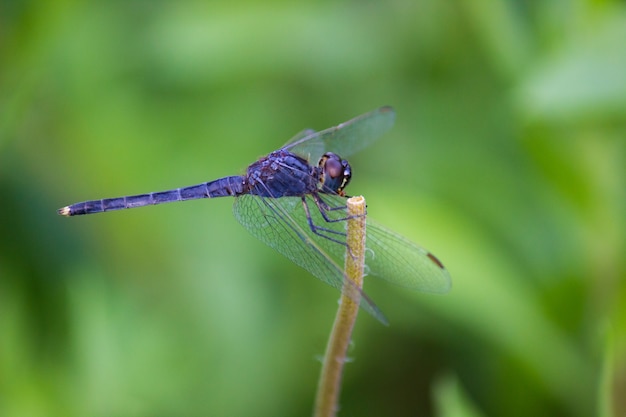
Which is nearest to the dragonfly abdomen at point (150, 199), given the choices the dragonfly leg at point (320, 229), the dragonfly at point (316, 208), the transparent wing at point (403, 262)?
the dragonfly at point (316, 208)

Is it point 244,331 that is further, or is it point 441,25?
point 441,25

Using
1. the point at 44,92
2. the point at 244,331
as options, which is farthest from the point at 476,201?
the point at 44,92

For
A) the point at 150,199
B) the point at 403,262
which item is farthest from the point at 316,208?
the point at 150,199

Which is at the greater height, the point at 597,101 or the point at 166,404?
the point at 597,101

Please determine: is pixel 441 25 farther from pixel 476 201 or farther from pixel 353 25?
pixel 476 201

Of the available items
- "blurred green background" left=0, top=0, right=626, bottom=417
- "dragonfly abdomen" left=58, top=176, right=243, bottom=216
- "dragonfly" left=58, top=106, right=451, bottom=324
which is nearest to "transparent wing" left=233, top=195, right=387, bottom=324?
"dragonfly" left=58, top=106, right=451, bottom=324

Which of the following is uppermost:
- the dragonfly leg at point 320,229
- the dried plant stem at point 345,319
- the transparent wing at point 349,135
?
the transparent wing at point 349,135

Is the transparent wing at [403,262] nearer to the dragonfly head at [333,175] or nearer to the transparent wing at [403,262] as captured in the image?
the transparent wing at [403,262]
